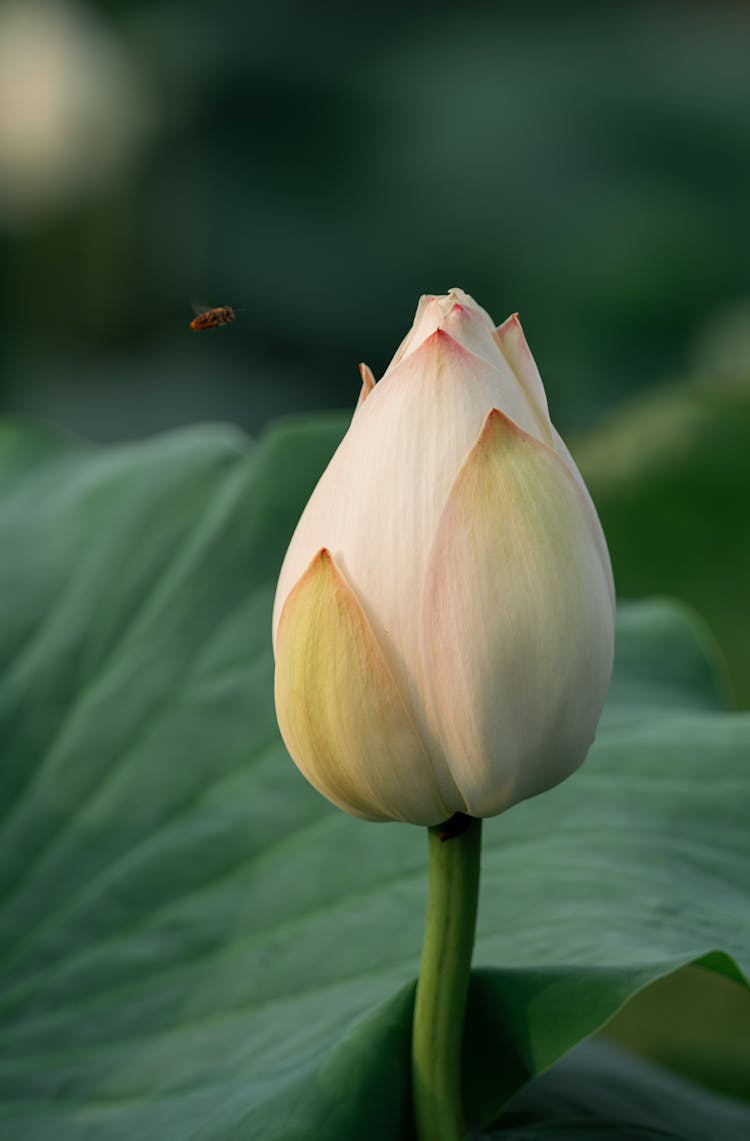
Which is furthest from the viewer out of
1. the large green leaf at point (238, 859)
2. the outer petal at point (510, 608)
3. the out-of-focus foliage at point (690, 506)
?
the out-of-focus foliage at point (690, 506)

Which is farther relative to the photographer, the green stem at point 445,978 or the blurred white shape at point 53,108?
the blurred white shape at point 53,108

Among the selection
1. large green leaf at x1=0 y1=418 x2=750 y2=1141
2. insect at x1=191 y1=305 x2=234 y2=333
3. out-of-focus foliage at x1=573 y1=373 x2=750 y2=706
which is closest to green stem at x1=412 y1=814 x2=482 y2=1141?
large green leaf at x1=0 y1=418 x2=750 y2=1141

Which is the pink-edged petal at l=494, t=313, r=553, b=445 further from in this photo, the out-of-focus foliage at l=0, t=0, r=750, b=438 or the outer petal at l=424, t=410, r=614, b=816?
the out-of-focus foliage at l=0, t=0, r=750, b=438

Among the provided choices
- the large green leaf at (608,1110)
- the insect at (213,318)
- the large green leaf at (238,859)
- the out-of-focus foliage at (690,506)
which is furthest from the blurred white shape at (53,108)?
the large green leaf at (608,1110)

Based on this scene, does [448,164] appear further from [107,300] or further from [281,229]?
[107,300]

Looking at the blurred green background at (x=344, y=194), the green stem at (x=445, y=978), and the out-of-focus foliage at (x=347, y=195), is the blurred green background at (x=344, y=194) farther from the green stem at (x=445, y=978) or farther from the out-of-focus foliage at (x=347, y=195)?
the green stem at (x=445, y=978)

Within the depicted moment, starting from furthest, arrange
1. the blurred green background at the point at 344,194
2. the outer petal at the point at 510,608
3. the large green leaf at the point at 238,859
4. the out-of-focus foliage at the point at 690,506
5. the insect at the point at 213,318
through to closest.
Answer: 1. the blurred green background at the point at 344,194
2. the out-of-focus foliage at the point at 690,506
3. the insect at the point at 213,318
4. the large green leaf at the point at 238,859
5. the outer petal at the point at 510,608
